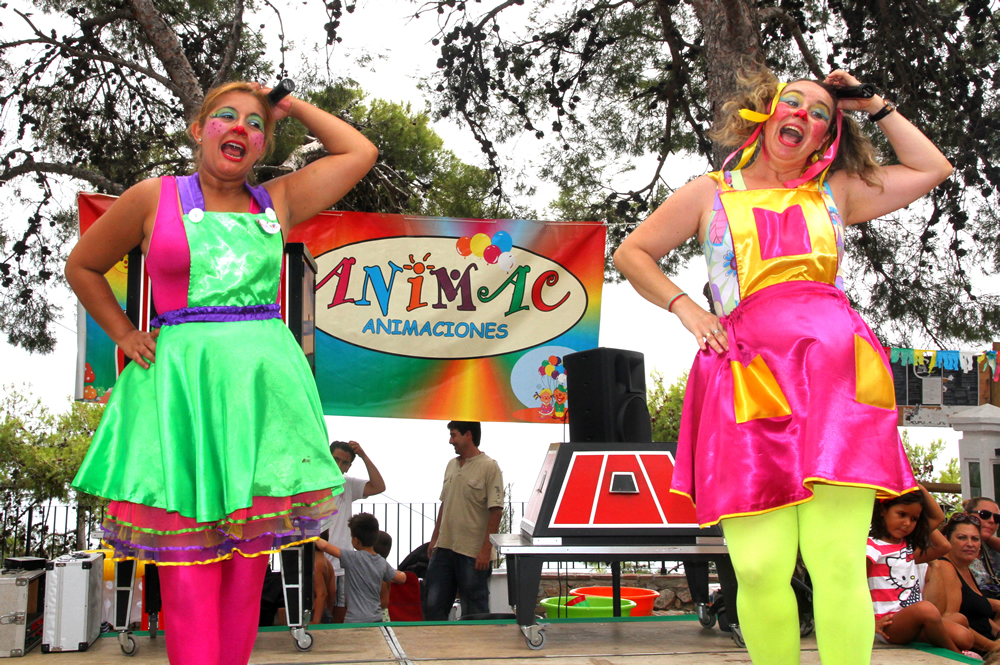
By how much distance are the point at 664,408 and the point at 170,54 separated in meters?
7.92

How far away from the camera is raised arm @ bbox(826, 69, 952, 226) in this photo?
1.96m

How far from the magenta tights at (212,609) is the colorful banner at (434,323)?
3.56 meters

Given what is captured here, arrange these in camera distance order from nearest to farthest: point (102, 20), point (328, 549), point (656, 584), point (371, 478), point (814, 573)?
point (814, 573), point (328, 549), point (371, 478), point (102, 20), point (656, 584)

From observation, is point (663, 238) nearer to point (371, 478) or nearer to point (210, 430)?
point (210, 430)

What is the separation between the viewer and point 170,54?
5199 mm

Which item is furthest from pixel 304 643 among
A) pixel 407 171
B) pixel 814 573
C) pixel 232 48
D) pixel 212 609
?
pixel 407 171

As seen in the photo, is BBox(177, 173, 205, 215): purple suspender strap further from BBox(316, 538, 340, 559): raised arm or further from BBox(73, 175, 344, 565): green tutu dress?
BBox(316, 538, 340, 559): raised arm

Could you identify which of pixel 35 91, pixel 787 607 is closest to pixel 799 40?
pixel 787 607

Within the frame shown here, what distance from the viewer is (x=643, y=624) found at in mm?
3791

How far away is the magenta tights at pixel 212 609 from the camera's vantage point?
5.31ft

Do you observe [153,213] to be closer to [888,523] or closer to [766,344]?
[766,344]

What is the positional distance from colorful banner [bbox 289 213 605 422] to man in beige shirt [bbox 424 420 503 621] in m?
0.40

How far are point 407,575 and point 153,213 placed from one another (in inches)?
161

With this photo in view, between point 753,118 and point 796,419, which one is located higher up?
point 753,118
